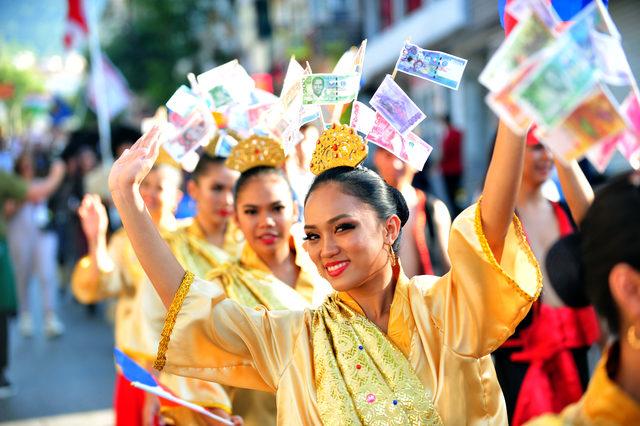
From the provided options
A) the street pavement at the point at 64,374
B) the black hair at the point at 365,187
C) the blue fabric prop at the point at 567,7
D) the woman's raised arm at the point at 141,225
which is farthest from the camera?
the street pavement at the point at 64,374

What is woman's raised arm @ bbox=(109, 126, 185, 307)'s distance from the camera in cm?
279

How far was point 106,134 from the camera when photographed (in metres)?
13.2

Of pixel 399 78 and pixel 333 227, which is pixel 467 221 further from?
pixel 399 78

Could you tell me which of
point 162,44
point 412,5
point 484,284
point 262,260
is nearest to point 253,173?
point 262,260

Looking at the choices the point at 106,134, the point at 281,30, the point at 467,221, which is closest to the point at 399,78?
the point at 106,134

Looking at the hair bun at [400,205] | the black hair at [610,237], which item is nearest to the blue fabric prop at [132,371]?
the hair bun at [400,205]

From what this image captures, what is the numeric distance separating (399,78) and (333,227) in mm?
18577

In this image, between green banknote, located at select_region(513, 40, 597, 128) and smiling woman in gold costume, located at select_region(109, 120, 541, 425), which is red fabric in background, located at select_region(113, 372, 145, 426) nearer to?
smiling woman in gold costume, located at select_region(109, 120, 541, 425)

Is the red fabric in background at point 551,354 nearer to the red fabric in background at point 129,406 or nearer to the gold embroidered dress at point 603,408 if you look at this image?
the red fabric in background at point 129,406

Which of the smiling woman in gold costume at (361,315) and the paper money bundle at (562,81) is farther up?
the paper money bundle at (562,81)

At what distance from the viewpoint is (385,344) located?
9.00 ft

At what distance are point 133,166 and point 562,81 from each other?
1377 millimetres

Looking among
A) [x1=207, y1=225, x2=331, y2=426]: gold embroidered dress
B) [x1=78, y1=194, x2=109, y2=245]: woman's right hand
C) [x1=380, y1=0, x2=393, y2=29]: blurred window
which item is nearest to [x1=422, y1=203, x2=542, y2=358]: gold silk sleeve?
[x1=207, y1=225, x2=331, y2=426]: gold embroidered dress

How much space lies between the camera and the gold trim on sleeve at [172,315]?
2822 mm
